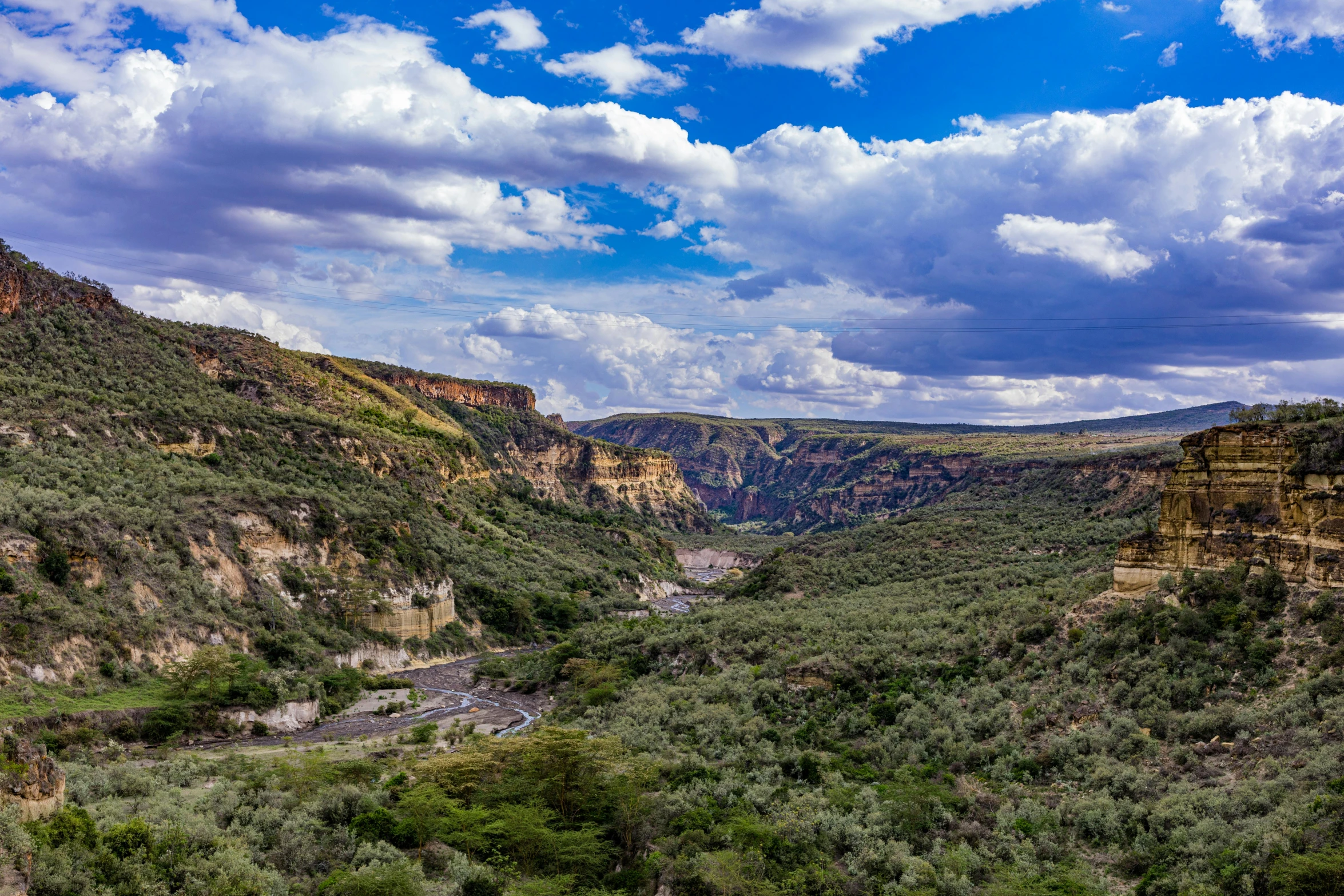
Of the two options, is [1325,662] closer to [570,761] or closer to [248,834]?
[570,761]

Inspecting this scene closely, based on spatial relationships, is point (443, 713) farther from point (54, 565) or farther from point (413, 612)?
point (54, 565)

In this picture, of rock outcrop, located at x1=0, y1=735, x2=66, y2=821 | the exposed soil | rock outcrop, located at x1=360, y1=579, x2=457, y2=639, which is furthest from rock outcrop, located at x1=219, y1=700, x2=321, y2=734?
rock outcrop, located at x1=0, y1=735, x2=66, y2=821

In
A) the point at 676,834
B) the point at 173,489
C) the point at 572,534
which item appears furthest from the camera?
the point at 572,534

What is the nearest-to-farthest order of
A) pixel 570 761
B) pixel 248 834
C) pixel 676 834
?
pixel 248 834
pixel 676 834
pixel 570 761

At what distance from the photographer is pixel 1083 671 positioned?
34.2 meters

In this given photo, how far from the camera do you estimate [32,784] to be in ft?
73.8

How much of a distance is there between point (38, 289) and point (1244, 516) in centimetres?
11183

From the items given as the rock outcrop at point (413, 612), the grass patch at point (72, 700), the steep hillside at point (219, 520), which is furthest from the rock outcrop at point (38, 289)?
the grass patch at point (72, 700)

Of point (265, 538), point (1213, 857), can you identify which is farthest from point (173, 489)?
point (1213, 857)

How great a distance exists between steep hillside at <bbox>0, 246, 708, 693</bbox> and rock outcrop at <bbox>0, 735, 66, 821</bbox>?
26.2m

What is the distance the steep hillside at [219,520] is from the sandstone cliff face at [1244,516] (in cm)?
5582

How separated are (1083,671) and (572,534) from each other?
11394 centimetres

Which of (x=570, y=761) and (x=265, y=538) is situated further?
(x=265, y=538)

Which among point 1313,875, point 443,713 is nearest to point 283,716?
point 443,713
